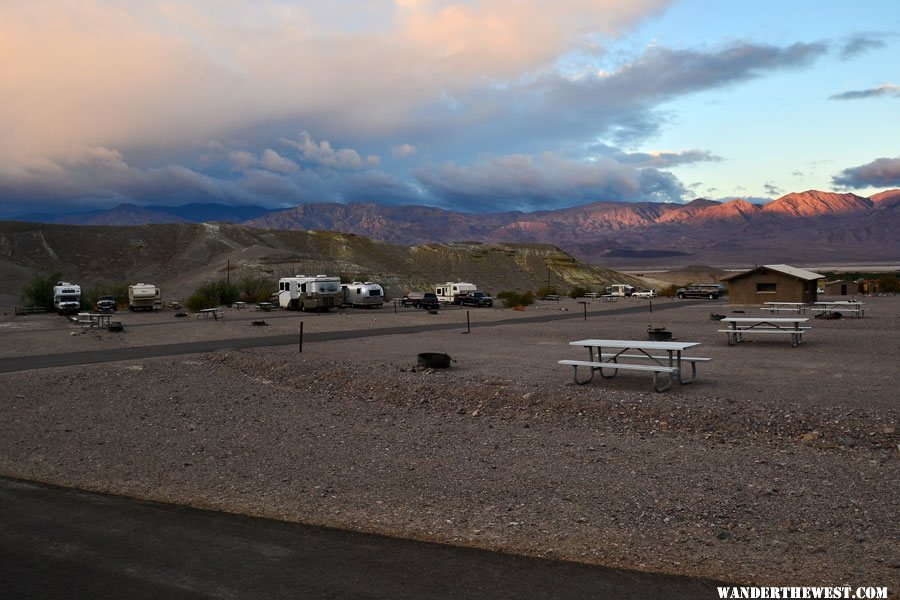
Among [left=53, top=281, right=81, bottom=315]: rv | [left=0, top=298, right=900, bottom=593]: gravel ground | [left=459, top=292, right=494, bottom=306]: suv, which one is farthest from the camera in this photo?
[left=459, top=292, right=494, bottom=306]: suv

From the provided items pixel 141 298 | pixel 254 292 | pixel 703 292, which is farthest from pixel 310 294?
pixel 703 292

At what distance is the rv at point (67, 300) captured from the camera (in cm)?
4728

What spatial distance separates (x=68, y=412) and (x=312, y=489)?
21.0ft

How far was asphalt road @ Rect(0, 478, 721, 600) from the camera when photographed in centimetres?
465

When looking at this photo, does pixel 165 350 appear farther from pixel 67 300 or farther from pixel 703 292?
pixel 703 292

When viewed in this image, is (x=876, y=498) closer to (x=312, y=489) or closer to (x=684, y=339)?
(x=312, y=489)

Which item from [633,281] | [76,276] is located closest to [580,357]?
[76,276]

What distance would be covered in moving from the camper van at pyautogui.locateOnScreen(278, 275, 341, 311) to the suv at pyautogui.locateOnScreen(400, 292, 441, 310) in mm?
7993

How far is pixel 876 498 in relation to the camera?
6.39 metres

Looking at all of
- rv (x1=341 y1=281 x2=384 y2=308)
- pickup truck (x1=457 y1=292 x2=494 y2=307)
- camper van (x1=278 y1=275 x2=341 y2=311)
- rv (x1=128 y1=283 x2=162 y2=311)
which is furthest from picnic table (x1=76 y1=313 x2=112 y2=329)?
pickup truck (x1=457 y1=292 x2=494 y2=307)

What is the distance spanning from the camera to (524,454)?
8320mm

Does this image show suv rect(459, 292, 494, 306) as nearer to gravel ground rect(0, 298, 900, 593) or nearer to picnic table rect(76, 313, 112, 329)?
picnic table rect(76, 313, 112, 329)

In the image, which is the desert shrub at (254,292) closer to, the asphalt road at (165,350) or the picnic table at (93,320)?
the picnic table at (93,320)

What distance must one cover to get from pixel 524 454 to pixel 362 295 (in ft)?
143
